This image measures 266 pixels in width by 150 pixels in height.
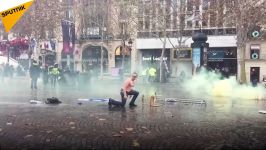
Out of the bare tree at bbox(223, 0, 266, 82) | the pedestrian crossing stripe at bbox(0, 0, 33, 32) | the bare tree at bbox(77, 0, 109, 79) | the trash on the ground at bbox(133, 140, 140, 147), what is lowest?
the trash on the ground at bbox(133, 140, 140, 147)

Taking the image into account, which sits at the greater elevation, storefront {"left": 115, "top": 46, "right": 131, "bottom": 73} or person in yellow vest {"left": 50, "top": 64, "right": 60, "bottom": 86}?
storefront {"left": 115, "top": 46, "right": 131, "bottom": 73}

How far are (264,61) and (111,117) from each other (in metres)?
39.1

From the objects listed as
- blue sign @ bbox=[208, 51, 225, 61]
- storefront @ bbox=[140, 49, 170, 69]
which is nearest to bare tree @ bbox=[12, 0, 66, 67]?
storefront @ bbox=[140, 49, 170, 69]

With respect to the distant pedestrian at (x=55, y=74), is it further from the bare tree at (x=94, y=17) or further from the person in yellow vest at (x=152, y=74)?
the bare tree at (x=94, y=17)

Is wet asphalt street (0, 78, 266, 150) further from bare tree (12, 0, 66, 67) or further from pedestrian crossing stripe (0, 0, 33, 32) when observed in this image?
bare tree (12, 0, 66, 67)

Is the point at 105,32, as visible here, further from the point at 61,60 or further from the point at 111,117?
the point at 111,117

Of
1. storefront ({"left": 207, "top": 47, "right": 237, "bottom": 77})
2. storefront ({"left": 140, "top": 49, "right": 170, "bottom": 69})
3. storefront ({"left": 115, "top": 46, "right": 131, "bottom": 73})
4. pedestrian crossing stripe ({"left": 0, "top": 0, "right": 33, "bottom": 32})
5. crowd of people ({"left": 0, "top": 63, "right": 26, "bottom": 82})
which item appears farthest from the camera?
storefront ({"left": 115, "top": 46, "right": 131, "bottom": 73})

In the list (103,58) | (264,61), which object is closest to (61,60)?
(103,58)

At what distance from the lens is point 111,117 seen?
14.0 meters

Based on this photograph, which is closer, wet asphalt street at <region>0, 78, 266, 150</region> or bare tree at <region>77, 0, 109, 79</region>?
wet asphalt street at <region>0, 78, 266, 150</region>

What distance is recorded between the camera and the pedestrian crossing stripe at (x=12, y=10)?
508 inches

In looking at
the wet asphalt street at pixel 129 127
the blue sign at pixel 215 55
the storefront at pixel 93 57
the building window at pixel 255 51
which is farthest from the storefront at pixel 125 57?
the wet asphalt street at pixel 129 127

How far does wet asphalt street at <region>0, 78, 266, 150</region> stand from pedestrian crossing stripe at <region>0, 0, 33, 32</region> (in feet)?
9.07

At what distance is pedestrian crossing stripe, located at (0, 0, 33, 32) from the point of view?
42.3 feet
